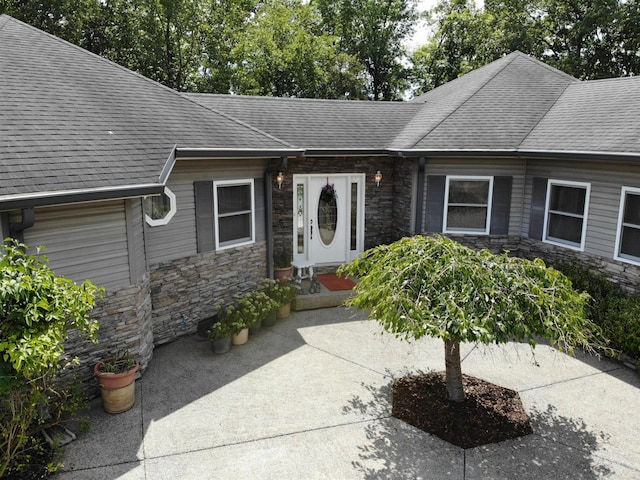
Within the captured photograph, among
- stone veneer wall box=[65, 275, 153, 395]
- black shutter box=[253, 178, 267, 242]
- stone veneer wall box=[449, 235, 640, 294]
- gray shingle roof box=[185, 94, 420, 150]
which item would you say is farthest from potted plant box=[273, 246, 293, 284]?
stone veneer wall box=[449, 235, 640, 294]

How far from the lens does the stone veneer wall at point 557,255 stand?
773 cm

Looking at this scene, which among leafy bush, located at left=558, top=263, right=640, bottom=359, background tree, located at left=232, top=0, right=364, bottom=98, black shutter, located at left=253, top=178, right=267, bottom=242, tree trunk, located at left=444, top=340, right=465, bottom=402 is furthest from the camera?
Answer: background tree, located at left=232, top=0, right=364, bottom=98

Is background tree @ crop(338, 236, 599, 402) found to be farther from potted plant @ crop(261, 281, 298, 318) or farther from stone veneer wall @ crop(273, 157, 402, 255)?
stone veneer wall @ crop(273, 157, 402, 255)

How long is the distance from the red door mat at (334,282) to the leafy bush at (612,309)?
4.30 metres

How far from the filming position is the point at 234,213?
8609mm

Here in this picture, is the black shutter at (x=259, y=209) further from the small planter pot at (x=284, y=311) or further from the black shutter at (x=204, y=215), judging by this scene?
the small planter pot at (x=284, y=311)

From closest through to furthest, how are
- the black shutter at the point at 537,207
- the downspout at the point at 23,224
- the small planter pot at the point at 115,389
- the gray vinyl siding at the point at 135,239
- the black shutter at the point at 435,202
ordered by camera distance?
the downspout at the point at 23,224, the small planter pot at the point at 115,389, the gray vinyl siding at the point at 135,239, the black shutter at the point at 537,207, the black shutter at the point at 435,202

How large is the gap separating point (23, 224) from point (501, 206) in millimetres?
8509

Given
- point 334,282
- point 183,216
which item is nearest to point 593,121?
point 334,282

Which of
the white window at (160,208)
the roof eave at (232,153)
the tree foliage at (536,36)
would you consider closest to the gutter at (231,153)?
the roof eave at (232,153)

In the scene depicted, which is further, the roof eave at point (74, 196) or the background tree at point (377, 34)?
the background tree at point (377, 34)

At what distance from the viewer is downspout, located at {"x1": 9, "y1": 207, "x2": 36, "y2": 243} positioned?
4.90m

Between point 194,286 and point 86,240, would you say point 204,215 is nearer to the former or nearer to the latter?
point 194,286

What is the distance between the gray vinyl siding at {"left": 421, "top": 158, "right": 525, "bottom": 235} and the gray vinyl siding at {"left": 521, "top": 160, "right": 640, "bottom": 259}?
1.02 m
